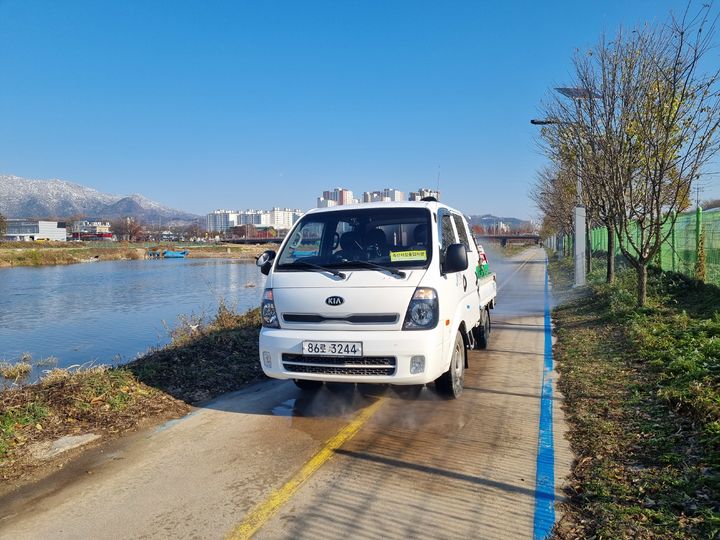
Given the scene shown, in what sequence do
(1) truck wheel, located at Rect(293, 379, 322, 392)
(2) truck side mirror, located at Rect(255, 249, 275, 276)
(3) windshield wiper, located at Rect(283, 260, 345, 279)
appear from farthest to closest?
(1) truck wheel, located at Rect(293, 379, 322, 392), (2) truck side mirror, located at Rect(255, 249, 275, 276), (3) windshield wiper, located at Rect(283, 260, 345, 279)

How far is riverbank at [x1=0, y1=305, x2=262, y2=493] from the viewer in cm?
Answer: 464

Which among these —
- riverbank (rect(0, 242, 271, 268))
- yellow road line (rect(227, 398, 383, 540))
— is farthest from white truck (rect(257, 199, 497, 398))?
riverbank (rect(0, 242, 271, 268))

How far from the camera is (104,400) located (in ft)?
18.7

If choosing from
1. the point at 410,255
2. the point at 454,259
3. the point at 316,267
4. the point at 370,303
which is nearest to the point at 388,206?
the point at 410,255

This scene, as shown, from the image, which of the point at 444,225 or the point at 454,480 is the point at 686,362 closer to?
the point at 444,225

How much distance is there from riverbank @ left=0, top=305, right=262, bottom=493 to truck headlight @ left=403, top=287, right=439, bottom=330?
2780 millimetres

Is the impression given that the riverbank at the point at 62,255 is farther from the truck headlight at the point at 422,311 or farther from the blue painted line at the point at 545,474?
the blue painted line at the point at 545,474

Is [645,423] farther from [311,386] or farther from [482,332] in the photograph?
[482,332]

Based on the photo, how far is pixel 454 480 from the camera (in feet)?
13.1

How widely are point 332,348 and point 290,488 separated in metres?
1.46

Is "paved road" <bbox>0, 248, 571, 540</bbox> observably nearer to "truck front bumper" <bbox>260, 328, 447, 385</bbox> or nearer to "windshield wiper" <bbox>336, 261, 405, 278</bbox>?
"truck front bumper" <bbox>260, 328, 447, 385</bbox>

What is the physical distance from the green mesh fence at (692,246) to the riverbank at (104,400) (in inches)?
336

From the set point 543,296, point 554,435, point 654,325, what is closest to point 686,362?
point 554,435

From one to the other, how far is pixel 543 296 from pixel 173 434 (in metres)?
13.9
